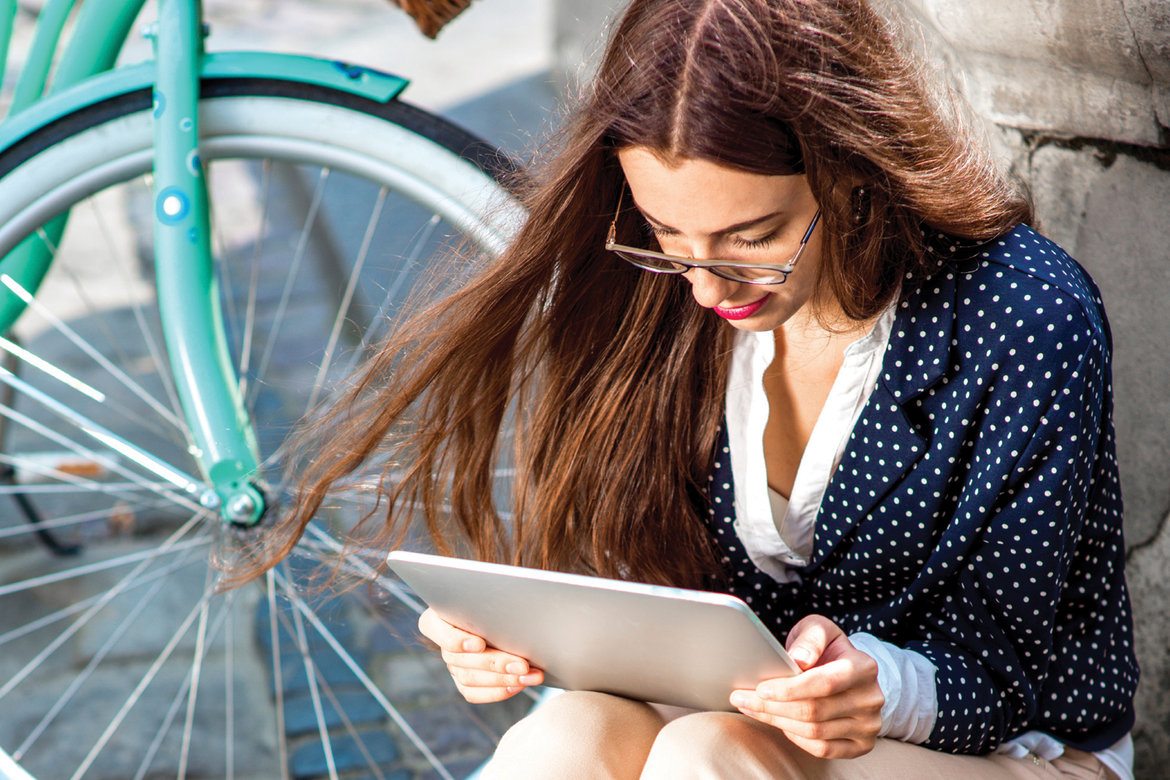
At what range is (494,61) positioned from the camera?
3980 millimetres

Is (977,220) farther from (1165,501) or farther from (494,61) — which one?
(494,61)

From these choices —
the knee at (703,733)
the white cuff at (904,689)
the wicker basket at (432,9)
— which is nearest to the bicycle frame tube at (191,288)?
the wicker basket at (432,9)

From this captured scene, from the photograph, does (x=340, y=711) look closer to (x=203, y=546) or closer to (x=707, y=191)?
(x=203, y=546)

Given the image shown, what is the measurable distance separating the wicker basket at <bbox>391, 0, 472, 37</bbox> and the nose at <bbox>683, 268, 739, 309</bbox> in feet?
1.88

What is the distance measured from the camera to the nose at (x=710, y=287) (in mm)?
1140

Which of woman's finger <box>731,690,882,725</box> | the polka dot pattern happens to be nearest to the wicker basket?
the polka dot pattern

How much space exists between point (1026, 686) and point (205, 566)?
1.53m

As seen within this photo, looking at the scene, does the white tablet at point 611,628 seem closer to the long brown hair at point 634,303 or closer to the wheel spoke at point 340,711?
the long brown hair at point 634,303

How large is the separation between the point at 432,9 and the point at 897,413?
75cm

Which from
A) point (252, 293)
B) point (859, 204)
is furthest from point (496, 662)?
point (252, 293)

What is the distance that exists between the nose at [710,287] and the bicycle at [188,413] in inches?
11.7

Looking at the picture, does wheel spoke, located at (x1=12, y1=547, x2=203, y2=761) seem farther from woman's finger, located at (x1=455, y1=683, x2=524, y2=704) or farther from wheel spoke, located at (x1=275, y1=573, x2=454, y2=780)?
woman's finger, located at (x1=455, y1=683, x2=524, y2=704)

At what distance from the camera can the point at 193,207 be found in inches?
58.2

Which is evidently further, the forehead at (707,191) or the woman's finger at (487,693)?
the woman's finger at (487,693)
